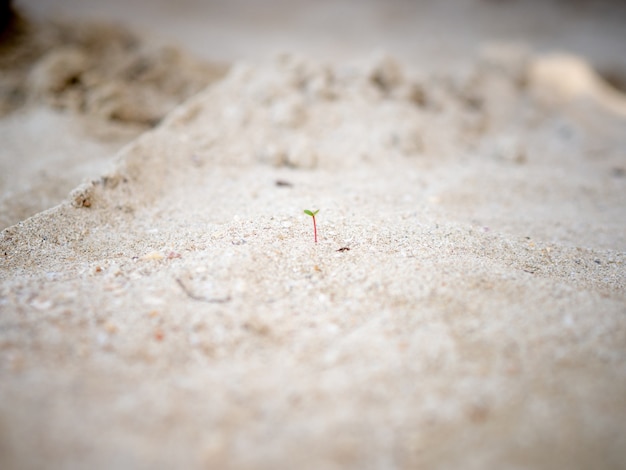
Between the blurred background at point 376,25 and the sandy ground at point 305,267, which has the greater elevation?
the blurred background at point 376,25

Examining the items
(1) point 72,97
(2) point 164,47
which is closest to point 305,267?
(1) point 72,97

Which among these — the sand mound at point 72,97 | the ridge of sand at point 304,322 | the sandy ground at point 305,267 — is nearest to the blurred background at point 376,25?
the sand mound at point 72,97

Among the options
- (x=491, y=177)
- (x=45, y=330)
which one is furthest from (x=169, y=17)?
(x=45, y=330)

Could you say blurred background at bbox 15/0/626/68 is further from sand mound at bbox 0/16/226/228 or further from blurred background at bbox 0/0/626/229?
sand mound at bbox 0/16/226/228

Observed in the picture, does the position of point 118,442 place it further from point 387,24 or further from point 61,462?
point 387,24

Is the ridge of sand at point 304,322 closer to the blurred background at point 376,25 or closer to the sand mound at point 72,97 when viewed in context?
the sand mound at point 72,97

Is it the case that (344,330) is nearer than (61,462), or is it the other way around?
(61,462)

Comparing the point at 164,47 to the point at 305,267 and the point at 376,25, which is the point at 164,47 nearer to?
the point at 376,25
